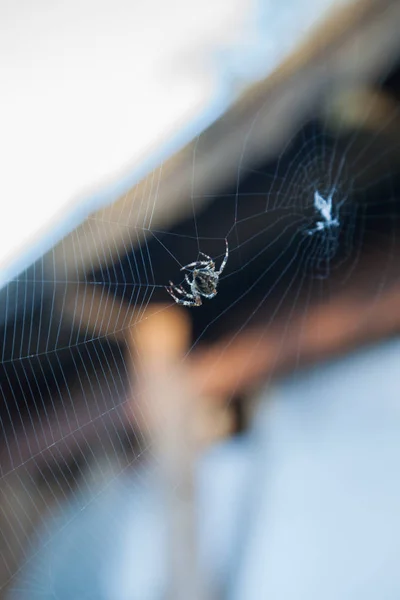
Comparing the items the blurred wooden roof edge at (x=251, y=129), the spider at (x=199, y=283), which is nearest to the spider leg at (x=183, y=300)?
the spider at (x=199, y=283)

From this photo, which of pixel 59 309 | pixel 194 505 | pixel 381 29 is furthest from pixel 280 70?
pixel 194 505

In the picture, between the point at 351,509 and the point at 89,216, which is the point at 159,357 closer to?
the point at 89,216

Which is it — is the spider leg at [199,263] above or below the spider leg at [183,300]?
above

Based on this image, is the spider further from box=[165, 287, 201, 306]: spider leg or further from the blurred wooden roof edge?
the blurred wooden roof edge

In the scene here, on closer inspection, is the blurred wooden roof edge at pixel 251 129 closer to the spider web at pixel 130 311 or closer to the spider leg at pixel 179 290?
the spider web at pixel 130 311

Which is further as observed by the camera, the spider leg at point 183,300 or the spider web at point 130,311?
the spider leg at point 183,300

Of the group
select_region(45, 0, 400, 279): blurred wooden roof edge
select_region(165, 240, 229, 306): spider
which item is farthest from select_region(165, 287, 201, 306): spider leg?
select_region(45, 0, 400, 279): blurred wooden roof edge
